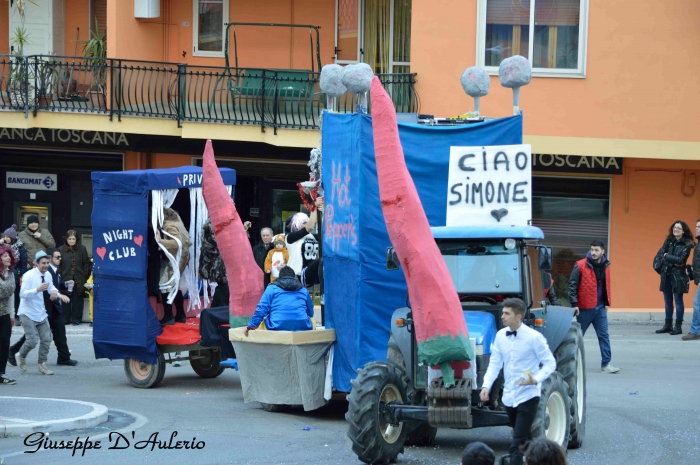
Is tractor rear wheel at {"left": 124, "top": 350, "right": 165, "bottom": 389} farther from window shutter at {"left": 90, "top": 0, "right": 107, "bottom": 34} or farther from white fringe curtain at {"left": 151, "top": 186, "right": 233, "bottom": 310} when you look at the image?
window shutter at {"left": 90, "top": 0, "right": 107, "bottom": 34}

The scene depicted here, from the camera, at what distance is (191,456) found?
9320mm

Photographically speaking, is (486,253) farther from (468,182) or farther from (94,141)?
(94,141)

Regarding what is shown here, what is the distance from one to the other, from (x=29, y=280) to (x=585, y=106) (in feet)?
38.7

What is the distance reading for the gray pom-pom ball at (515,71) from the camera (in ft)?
40.1

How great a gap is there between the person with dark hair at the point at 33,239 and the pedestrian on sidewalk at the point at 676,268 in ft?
38.0

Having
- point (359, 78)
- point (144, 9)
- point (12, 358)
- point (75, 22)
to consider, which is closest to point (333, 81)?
point (359, 78)

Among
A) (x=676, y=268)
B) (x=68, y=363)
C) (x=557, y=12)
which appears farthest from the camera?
(x=557, y=12)

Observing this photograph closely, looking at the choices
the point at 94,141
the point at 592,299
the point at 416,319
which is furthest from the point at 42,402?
the point at 94,141

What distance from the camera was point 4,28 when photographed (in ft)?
82.1

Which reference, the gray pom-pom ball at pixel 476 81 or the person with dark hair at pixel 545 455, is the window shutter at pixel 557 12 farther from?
the person with dark hair at pixel 545 455

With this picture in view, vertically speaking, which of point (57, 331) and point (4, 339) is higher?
point (4, 339)

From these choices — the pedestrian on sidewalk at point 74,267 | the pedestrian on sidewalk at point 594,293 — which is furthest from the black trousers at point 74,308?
the pedestrian on sidewalk at point 594,293

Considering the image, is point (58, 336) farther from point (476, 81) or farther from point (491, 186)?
point (491, 186)

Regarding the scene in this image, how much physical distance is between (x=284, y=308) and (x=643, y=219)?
12.3 m
